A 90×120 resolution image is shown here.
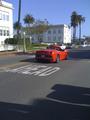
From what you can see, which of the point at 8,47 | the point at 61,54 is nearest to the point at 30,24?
the point at 8,47

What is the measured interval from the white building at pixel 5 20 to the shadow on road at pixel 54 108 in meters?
55.8

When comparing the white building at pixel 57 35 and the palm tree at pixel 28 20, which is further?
the white building at pixel 57 35

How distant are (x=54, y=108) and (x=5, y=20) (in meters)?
61.2

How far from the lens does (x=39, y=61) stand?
1001 inches

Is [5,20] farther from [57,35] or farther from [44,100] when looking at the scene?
[57,35]

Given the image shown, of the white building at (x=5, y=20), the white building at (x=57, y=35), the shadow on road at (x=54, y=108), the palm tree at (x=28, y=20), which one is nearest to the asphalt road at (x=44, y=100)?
the shadow on road at (x=54, y=108)

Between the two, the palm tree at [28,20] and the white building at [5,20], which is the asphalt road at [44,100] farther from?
the palm tree at [28,20]

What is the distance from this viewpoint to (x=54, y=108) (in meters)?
8.63

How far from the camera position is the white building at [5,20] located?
66.8 m

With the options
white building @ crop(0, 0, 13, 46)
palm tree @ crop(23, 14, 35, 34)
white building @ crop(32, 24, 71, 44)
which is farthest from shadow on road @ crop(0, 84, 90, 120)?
white building @ crop(32, 24, 71, 44)

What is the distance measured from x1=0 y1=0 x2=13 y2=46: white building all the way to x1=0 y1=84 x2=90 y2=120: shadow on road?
5582 centimetres

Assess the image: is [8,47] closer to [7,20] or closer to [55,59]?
[7,20]

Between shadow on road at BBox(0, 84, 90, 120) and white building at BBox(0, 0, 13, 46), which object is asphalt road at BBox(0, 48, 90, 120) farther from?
white building at BBox(0, 0, 13, 46)

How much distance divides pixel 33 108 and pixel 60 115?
915 millimetres
